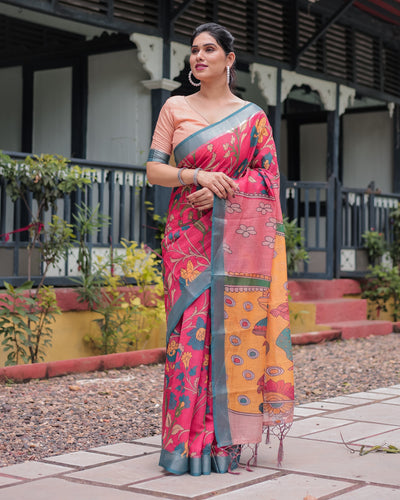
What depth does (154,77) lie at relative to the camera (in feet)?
30.2

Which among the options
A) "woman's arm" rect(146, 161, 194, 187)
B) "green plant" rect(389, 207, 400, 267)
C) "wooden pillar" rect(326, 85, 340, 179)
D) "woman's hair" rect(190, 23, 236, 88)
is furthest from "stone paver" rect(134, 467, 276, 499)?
"wooden pillar" rect(326, 85, 340, 179)

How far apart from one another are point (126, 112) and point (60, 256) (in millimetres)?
2587

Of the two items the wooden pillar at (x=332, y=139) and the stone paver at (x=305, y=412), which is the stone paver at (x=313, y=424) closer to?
the stone paver at (x=305, y=412)

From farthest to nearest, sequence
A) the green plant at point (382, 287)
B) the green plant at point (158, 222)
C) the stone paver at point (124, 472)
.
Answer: the green plant at point (382, 287)
the green plant at point (158, 222)
the stone paver at point (124, 472)

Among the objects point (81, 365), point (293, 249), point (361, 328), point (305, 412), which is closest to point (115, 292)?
point (81, 365)

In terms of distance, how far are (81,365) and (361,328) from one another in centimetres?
407

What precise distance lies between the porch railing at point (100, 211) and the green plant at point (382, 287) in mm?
3462

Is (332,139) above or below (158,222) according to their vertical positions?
above

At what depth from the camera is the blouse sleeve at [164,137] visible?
3.99 meters

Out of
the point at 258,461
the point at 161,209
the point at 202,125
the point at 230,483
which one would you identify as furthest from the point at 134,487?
the point at 161,209

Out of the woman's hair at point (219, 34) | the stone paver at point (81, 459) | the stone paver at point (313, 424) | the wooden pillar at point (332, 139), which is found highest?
the wooden pillar at point (332, 139)

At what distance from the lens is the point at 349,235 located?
36.5ft

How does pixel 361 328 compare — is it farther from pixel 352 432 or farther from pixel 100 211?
pixel 352 432

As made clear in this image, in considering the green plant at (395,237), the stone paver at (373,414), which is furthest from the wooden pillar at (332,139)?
the stone paver at (373,414)
